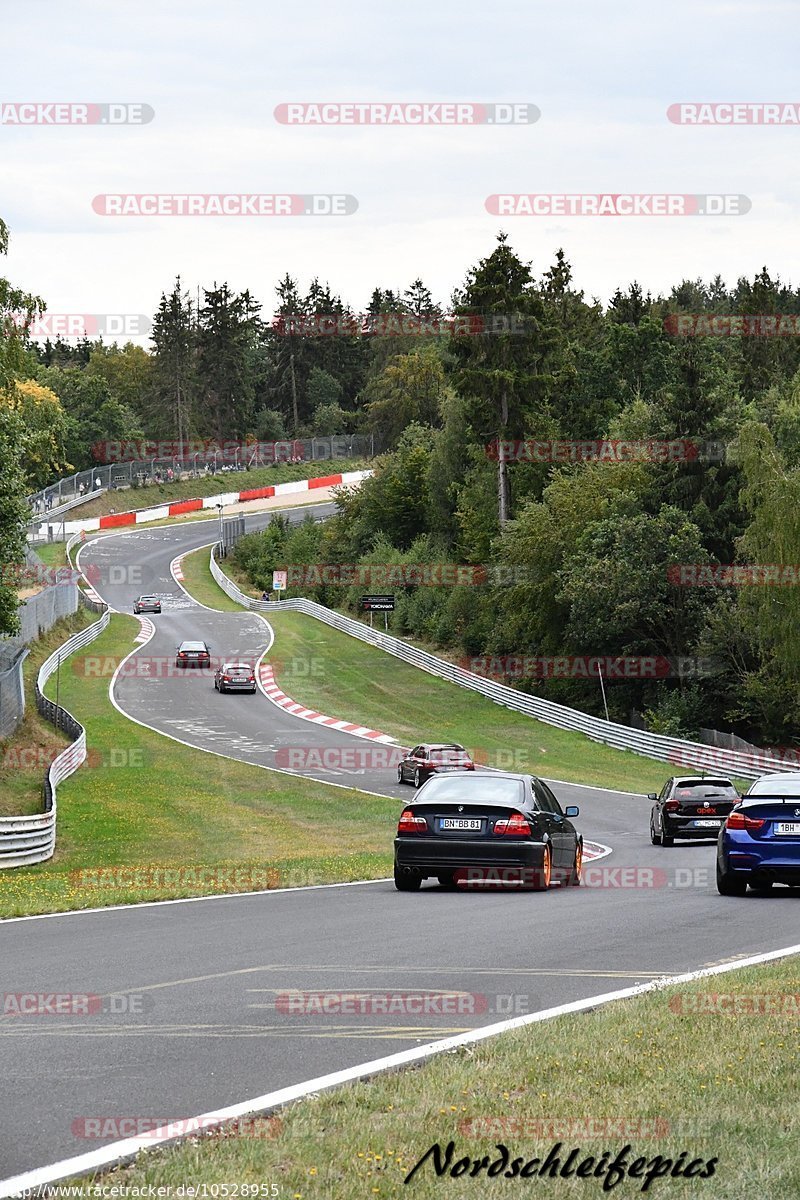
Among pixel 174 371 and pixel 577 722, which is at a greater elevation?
pixel 174 371

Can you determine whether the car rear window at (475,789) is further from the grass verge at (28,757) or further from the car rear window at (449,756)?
the car rear window at (449,756)

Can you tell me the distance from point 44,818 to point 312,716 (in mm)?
26344

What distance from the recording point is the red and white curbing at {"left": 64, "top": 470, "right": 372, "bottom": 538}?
119 meters

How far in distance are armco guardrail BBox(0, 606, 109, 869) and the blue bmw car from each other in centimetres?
1344

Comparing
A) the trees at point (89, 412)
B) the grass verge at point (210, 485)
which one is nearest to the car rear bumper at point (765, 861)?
the grass verge at point (210, 485)

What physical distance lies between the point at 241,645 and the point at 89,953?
59882 mm

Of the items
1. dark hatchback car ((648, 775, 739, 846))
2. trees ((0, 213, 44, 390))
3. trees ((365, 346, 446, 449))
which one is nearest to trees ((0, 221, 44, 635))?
trees ((0, 213, 44, 390))

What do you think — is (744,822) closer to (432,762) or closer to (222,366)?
(432,762)

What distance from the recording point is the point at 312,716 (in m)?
53.1

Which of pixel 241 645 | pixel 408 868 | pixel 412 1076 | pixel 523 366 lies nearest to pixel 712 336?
pixel 523 366

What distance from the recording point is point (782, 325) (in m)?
114

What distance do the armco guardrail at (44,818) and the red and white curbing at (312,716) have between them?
8.88 meters

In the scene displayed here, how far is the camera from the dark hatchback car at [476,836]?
52.6 feet

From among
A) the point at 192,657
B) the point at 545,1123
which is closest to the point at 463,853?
the point at 545,1123
